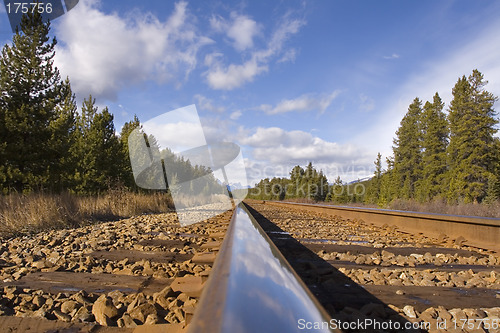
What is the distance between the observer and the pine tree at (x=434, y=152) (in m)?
35.7

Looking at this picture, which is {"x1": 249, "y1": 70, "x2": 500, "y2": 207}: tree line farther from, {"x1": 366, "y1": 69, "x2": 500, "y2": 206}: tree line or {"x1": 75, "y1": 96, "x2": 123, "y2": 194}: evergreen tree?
{"x1": 75, "y1": 96, "x2": 123, "y2": 194}: evergreen tree

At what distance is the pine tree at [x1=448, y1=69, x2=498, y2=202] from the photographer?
29.1 m

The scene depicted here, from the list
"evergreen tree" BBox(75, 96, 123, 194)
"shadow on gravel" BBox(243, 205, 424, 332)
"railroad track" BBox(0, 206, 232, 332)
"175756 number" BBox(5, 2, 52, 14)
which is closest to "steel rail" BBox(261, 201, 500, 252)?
"shadow on gravel" BBox(243, 205, 424, 332)

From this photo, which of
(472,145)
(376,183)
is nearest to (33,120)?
(472,145)

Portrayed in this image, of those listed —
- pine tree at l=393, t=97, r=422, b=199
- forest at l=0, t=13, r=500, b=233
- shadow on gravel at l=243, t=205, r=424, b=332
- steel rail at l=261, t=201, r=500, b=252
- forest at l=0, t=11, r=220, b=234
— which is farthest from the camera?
pine tree at l=393, t=97, r=422, b=199

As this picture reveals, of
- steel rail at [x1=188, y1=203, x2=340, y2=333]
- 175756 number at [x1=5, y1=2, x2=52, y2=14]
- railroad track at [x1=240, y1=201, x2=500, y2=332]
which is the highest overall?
175756 number at [x1=5, y1=2, x2=52, y2=14]

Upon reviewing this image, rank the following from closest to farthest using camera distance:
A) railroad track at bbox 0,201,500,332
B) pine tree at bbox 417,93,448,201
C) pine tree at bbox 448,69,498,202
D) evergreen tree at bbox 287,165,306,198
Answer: railroad track at bbox 0,201,500,332 → pine tree at bbox 448,69,498,202 → pine tree at bbox 417,93,448,201 → evergreen tree at bbox 287,165,306,198

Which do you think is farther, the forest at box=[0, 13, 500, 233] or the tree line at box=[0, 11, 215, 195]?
the tree line at box=[0, 11, 215, 195]

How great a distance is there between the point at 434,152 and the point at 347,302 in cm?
4192

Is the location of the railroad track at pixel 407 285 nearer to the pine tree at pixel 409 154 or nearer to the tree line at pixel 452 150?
the tree line at pixel 452 150

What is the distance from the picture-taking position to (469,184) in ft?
94.9

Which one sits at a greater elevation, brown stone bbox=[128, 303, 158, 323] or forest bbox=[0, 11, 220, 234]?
forest bbox=[0, 11, 220, 234]

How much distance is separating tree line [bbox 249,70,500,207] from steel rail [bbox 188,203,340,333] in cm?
2938

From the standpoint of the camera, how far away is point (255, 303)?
775 millimetres
